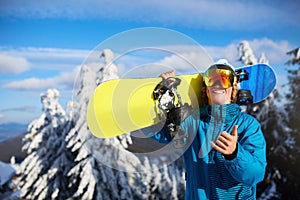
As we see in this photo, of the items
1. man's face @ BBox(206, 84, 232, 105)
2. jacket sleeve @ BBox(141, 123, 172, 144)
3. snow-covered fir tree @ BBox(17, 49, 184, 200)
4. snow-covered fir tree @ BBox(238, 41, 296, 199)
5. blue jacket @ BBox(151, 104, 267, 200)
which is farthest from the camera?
snow-covered fir tree @ BBox(238, 41, 296, 199)

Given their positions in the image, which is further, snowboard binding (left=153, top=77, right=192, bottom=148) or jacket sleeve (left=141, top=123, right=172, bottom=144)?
jacket sleeve (left=141, top=123, right=172, bottom=144)

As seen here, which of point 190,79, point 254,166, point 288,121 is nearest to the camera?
point 254,166

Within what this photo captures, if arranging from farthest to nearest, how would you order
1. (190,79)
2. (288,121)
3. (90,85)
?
(288,121) < (90,85) < (190,79)

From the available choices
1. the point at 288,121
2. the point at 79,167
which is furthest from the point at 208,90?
the point at 288,121

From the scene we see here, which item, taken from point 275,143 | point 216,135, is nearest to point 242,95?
point 216,135

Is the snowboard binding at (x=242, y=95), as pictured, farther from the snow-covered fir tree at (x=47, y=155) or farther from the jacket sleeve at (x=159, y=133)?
the snow-covered fir tree at (x=47, y=155)

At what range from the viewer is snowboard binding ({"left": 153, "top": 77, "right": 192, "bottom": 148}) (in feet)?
6.91

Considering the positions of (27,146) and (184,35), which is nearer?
(184,35)

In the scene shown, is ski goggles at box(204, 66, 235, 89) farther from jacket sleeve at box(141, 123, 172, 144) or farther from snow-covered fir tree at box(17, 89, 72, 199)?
snow-covered fir tree at box(17, 89, 72, 199)

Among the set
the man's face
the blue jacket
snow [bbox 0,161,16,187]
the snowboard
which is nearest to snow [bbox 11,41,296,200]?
snow [bbox 0,161,16,187]

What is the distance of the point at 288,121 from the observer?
1233 centimetres

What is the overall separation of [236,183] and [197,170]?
292mm

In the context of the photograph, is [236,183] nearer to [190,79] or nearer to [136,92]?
[190,79]

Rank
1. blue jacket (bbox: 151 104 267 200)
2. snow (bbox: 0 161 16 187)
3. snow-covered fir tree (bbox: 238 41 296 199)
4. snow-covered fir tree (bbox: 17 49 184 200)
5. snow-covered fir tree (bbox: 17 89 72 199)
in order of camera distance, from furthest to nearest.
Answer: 1. snow (bbox: 0 161 16 187)
2. snow-covered fir tree (bbox: 238 41 296 199)
3. snow-covered fir tree (bbox: 17 89 72 199)
4. snow-covered fir tree (bbox: 17 49 184 200)
5. blue jacket (bbox: 151 104 267 200)
